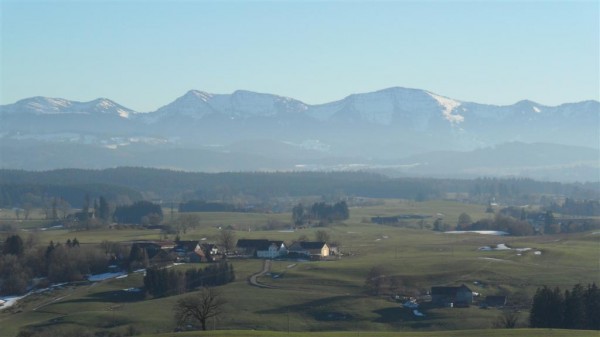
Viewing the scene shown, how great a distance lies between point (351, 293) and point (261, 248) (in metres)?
22.1

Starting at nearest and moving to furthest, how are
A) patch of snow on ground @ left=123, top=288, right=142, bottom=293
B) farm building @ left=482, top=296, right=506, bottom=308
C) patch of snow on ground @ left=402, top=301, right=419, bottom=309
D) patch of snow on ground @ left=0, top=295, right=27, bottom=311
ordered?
1. patch of snow on ground @ left=402, top=301, right=419, bottom=309
2. farm building @ left=482, top=296, right=506, bottom=308
3. patch of snow on ground @ left=0, top=295, right=27, bottom=311
4. patch of snow on ground @ left=123, top=288, right=142, bottom=293

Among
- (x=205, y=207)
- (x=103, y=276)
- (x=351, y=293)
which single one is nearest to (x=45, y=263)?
(x=103, y=276)

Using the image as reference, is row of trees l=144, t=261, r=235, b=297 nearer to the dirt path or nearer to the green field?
the green field

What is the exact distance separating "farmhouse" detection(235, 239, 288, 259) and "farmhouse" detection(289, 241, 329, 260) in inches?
33.7

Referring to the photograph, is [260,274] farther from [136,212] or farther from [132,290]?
[136,212]

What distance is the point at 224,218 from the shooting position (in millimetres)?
128875

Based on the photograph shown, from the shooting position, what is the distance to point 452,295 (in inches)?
2584

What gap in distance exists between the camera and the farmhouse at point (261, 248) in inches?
3482

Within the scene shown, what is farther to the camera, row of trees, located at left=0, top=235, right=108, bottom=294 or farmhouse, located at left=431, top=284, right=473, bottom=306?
row of trees, located at left=0, top=235, right=108, bottom=294

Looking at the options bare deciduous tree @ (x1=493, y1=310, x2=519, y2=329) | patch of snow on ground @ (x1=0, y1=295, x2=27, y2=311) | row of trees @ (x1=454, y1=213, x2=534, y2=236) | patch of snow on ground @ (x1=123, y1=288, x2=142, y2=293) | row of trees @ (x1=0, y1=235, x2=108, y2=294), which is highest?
row of trees @ (x1=454, y1=213, x2=534, y2=236)

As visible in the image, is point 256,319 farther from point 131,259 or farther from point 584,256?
point 584,256

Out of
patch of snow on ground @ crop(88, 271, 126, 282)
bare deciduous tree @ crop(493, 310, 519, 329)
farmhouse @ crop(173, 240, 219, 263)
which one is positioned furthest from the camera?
farmhouse @ crop(173, 240, 219, 263)

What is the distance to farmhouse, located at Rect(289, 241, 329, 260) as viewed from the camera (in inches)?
3452

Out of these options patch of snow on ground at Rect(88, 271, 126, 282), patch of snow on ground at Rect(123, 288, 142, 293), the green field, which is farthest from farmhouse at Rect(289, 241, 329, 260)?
patch of snow on ground at Rect(123, 288, 142, 293)
